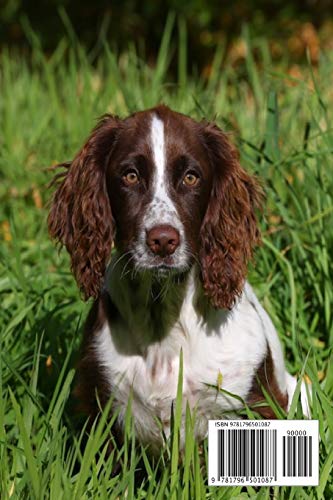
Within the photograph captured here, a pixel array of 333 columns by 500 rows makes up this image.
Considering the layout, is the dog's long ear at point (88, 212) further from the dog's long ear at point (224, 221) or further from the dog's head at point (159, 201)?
the dog's long ear at point (224, 221)

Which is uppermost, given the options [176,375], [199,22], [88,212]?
[199,22]

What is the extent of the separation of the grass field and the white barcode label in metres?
0.06

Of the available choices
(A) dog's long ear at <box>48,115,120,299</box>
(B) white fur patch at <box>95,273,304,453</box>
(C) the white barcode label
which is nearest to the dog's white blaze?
(A) dog's long ear at <box>48,115,120,299</box>

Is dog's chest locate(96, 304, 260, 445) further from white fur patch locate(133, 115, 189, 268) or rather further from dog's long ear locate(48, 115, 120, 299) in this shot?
white fur patch locate(133, 115, 189, 268)

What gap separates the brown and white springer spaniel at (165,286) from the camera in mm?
3682

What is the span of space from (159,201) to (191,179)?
22cm

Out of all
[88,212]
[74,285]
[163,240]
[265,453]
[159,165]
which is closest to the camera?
[265,453]

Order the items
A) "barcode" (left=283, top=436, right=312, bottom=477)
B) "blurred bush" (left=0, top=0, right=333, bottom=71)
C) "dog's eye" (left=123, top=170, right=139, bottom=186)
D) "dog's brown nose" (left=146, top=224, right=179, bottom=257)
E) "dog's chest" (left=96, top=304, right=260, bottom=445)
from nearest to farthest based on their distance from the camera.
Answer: "barcode" (left=283, top=436, right=312, bottom=477) < "dog's brown nose" (left=146, top=224, right=179, bottom=257) < "dog's eye" (left=123, top=170, right=139, bottom=186) < "dog's chest" (left=96, top=304, right=260, bottom=445) < "blurred bush" (left=0, top=0, right=333, bottom=71)

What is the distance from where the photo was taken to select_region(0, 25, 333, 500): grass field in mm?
3309

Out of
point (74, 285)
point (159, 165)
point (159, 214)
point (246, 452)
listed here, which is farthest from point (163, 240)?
point (74, 285)

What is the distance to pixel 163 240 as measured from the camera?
11.1 ft

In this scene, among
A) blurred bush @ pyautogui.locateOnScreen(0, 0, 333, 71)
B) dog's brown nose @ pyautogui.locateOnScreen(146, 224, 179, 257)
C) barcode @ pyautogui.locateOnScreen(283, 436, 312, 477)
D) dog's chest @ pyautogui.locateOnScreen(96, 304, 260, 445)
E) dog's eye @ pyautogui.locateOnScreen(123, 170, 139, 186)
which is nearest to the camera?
barcode @ pyautogui.locateOnScreen(283, 436, 312, 477)

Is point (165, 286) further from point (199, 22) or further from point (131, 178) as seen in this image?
point (199, 22)

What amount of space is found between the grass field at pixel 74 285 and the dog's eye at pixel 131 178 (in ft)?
2.08
